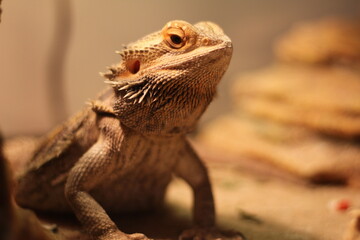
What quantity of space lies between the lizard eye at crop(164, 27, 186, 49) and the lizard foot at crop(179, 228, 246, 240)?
1.32 m

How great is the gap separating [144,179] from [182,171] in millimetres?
306

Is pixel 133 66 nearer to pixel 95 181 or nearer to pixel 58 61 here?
pixel 95 181

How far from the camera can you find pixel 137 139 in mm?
2555

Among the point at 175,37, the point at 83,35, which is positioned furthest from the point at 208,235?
the point at 83,35

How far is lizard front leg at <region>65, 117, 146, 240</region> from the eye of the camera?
2375mm

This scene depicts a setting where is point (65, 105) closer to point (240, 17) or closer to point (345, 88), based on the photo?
point (240, 17)

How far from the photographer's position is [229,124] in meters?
5.93

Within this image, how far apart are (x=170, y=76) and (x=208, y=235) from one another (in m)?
1.20

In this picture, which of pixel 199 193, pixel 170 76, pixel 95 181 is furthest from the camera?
pixel 199 193

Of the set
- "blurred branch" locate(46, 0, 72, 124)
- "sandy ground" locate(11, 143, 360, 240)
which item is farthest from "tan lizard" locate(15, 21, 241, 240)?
"blurred branch" locate(46, 0, 72, 124)

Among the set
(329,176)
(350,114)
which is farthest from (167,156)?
(350,114)

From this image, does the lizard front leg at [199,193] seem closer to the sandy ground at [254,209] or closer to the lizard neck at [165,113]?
the sandy ground at [254,209]

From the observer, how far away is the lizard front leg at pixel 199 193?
2.78 metres

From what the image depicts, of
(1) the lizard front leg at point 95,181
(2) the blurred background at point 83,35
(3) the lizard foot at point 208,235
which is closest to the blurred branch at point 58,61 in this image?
(2) the blurred background at point 83,35
